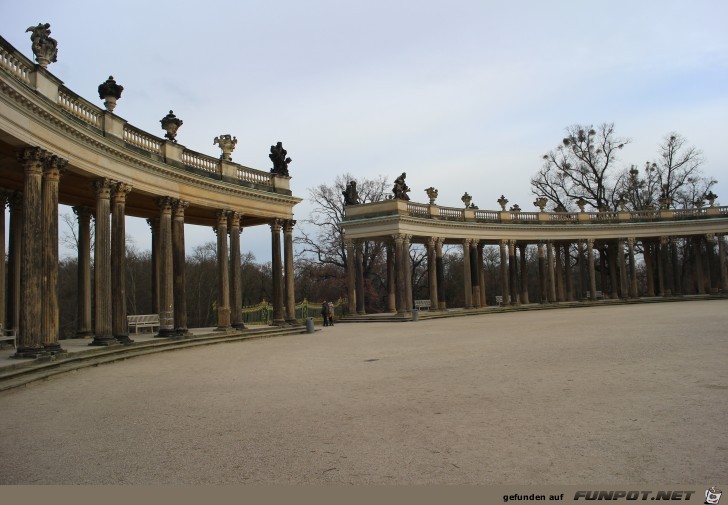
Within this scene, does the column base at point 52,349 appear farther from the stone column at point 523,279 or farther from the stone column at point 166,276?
the stone column at point 523,279

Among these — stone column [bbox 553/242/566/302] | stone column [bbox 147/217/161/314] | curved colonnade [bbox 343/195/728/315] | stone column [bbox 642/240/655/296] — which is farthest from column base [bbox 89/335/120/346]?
stone column [bbox 642/240/655/296]

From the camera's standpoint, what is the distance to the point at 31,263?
14883 millimetres

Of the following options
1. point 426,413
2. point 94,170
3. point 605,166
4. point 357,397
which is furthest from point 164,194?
point 605,166

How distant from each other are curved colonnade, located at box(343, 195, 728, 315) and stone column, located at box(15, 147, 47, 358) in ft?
83.5

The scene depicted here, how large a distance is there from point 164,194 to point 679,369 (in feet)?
65.3

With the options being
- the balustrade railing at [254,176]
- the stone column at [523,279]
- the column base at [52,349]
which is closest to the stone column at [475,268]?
the stone column at [523,279]

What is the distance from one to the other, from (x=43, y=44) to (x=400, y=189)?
28.0 meters

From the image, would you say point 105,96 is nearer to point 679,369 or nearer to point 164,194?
point 164,194

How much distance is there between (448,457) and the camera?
592 cm

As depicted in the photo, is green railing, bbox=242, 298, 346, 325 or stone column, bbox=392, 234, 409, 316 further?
green railing, bbox=242, 298, 346, 325

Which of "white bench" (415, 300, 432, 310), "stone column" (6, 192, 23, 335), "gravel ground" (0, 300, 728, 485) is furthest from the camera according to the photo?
"white bench" (415, 300, 432, 310)

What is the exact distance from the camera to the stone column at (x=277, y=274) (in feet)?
95.7

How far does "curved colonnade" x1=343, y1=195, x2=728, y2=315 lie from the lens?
131 feet

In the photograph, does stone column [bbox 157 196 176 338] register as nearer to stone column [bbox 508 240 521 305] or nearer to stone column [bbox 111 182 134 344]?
stone column [bbox 111 182 134 344]
